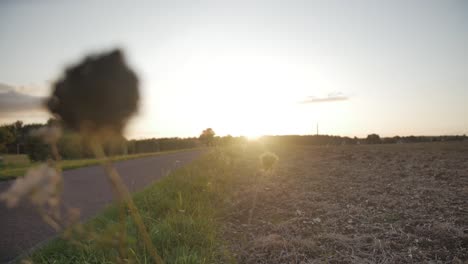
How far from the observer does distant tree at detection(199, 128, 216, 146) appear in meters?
16.3

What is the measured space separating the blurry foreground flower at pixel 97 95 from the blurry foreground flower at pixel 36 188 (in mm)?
217

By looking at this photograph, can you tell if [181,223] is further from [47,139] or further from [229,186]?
[229,186]

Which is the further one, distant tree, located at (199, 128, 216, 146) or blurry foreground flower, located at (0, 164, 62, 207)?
distant tree, located at (199, 128, 216, 146)

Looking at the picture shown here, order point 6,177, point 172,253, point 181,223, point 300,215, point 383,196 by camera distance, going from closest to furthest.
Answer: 1. point 172,253
2. point 181,223
3. point 300,215
4. point 383,196
5. point 6,177

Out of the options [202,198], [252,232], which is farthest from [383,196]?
[202,198]

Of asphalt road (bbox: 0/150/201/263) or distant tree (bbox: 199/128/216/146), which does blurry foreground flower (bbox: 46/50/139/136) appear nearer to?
asphalt road (bbox: 0/150/201/263)

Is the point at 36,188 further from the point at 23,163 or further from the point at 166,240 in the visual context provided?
the point at 23,163

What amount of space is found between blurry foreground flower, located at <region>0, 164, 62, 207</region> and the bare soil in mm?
3304

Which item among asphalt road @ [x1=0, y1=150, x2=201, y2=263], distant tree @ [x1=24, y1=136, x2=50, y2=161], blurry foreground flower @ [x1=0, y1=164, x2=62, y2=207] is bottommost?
asphalt road @ [x1=0, y1=150, x2=201, y2=263]

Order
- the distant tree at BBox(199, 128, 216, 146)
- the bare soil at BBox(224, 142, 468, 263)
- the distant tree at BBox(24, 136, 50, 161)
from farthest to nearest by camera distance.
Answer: the distant tree at BBox(24, 136, 50, 161) → the distant tree at BBox(199, 128, 216, 146) → the bare soil at BBox(224, 142, 468, 263)

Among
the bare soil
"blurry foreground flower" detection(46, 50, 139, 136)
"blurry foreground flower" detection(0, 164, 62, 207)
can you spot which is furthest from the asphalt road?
"blurry foreground flower" detection(46, 50, 139, 136)

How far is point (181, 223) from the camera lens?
4.89 metres

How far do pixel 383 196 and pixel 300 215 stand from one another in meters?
2.22

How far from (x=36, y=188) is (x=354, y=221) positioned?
5.09 metres
